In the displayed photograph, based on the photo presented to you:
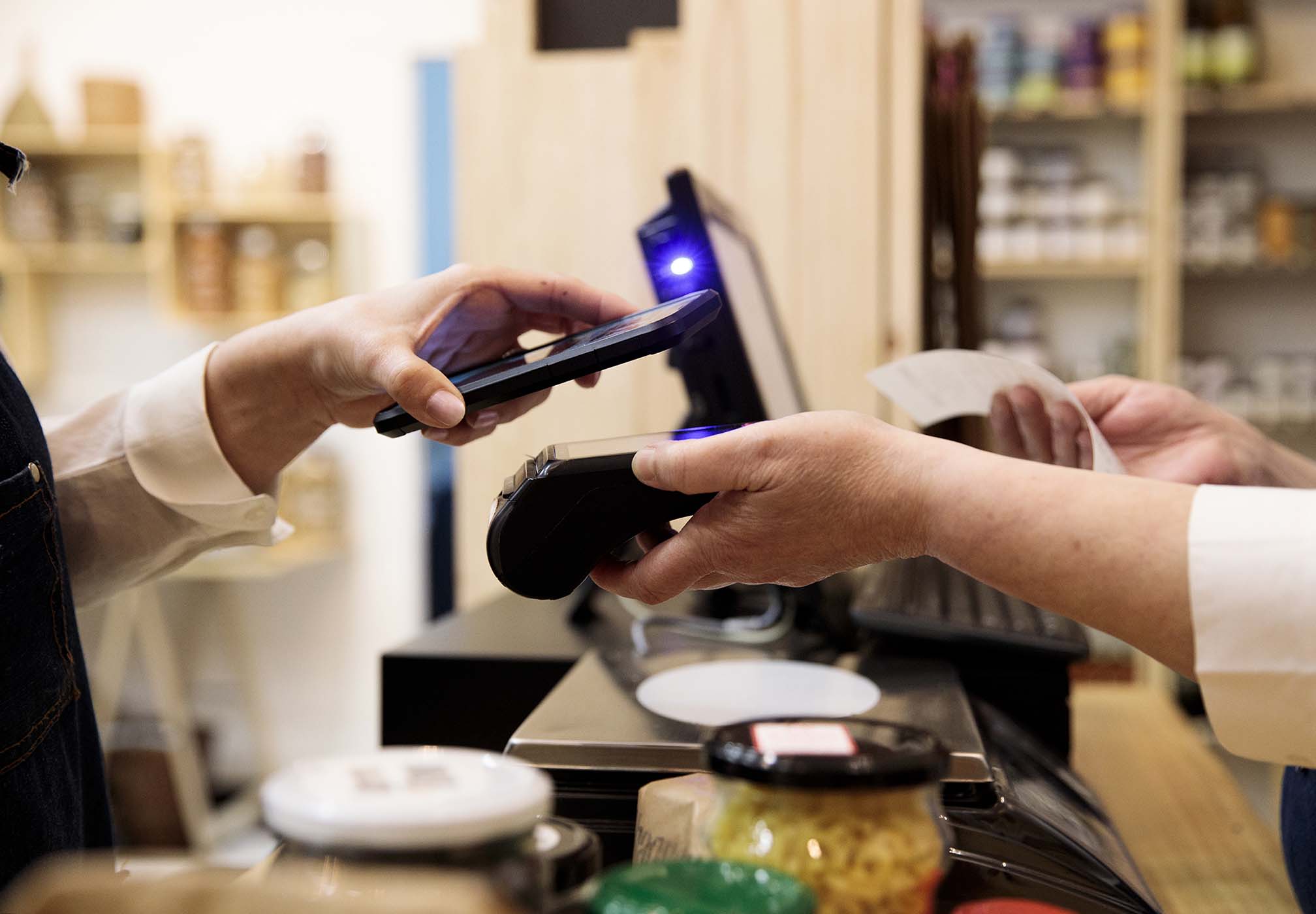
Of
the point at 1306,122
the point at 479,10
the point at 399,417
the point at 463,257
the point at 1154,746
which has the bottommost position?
the point at 1154,746

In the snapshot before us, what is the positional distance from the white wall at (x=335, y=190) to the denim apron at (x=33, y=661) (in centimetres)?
323

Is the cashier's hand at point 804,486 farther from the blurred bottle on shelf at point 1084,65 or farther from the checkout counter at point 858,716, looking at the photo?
the blurred bottle on shelf at point 1084,65

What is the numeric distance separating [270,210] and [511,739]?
135 inches

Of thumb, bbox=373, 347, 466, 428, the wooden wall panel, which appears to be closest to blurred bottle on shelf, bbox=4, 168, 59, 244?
the wooden wall panel

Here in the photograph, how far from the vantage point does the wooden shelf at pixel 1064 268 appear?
3322 millimetres

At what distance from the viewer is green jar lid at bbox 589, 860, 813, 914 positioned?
0.37 m

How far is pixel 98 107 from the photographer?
3826 mm

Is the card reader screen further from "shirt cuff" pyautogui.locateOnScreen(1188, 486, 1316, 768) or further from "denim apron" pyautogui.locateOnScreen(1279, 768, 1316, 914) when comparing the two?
"denim apron" pyautogui.locateOnScreen(1279, 768, 1316, 914)

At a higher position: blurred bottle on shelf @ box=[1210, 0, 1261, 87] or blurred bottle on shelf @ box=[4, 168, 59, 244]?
blurred bottle on shelf @ box=[1210, 0, 1261, 87]

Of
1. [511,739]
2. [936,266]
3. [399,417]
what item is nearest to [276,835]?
[511,739]

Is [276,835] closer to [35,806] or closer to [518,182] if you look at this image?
[35,806]

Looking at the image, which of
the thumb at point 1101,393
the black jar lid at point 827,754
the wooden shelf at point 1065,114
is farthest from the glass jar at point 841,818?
the wooden shelf at point 1065,114

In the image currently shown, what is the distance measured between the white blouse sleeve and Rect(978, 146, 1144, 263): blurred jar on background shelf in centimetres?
275

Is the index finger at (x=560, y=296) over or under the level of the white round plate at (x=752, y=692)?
over
